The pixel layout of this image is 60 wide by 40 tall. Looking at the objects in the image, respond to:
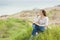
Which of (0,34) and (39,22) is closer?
(39,22)

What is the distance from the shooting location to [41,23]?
9242 millimetres

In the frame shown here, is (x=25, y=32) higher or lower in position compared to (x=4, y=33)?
higher

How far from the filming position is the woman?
30.1ft

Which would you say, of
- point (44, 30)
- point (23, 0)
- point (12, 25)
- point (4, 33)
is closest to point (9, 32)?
point (4, 33)

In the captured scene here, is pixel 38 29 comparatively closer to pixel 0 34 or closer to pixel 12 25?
pixel 0 34

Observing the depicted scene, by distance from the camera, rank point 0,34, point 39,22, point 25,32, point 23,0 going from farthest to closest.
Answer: point 23,0, point 0,34, point 25,32, point 39,22

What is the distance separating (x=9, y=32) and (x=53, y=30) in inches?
166

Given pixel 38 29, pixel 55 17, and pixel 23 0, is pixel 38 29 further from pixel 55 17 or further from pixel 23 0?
pixel 23 0

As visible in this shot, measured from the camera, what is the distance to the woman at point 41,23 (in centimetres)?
919

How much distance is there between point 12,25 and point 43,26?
563cm

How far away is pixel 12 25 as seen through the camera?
14.8m

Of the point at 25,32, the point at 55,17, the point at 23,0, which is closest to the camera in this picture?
the point at 25,32

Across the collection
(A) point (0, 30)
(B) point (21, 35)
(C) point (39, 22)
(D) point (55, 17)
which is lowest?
(D) point (55, 17)

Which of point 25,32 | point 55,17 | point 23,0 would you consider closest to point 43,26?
point 25,32
